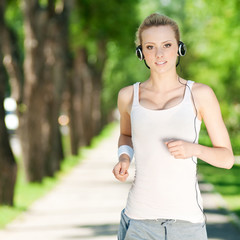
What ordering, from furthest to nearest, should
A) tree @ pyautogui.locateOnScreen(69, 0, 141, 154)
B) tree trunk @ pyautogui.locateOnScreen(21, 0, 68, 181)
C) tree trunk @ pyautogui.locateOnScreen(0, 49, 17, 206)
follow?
tree @ pyautogui.locateOnScreen(69, 0, 141, 154), tree trunk @ pyautogui.locateOnScreen(21, 0, 68, 181), tree trunk @ pyautogui.locateOnScreen(0, 49, 17, 206)

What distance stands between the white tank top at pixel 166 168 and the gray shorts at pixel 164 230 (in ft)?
0.11

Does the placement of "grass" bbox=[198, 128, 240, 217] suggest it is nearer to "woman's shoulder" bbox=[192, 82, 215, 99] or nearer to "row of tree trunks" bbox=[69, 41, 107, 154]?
"row of tree trunks" bbox=[69, 41, 107, 154]

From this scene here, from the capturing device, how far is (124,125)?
3977 millimetres

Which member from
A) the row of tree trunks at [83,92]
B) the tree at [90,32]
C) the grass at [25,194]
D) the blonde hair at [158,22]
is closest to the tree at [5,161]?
the grass at [25,194]

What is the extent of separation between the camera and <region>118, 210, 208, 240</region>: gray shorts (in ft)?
11.8

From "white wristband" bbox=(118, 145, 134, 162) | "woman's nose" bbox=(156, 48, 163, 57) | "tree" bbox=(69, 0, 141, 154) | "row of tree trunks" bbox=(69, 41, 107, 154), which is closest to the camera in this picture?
"woman's nose" bbox=(156, 48, 163, 57)

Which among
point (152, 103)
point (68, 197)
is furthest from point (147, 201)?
point (68, 197)

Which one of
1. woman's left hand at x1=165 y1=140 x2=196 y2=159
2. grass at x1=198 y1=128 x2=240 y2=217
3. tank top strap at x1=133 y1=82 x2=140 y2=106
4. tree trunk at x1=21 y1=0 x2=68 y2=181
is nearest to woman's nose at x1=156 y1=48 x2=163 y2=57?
tank top strap at x1=133 y1=82 x2=140 y2=106

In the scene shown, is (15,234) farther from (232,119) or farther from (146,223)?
(232,119)

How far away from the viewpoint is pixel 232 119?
141ft

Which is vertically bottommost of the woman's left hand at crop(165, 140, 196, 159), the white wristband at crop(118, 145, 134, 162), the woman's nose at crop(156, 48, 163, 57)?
the woman's left hand at crop(165, 140, 196, 159)

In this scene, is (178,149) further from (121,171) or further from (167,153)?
(121,171)

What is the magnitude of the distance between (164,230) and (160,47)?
0.93 metres

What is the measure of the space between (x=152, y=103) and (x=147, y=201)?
1.65ft
